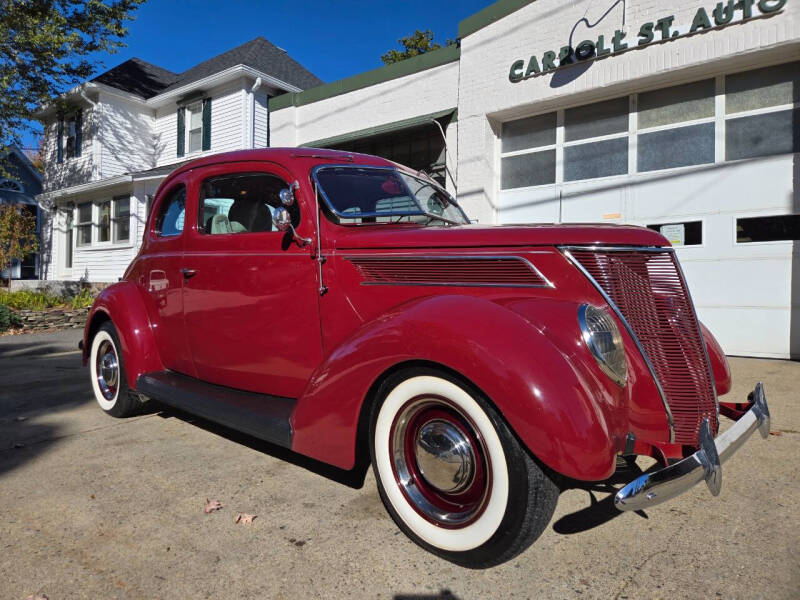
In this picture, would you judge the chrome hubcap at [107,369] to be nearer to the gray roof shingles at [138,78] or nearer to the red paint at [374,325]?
the red paint at [374,325]

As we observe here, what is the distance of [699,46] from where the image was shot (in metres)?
6.41

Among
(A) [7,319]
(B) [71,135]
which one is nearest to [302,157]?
(A) [7,319]

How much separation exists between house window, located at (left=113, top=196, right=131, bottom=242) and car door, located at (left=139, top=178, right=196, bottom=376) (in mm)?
12759

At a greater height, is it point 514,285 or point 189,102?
point 189,102

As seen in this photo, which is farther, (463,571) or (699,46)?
(699,46)

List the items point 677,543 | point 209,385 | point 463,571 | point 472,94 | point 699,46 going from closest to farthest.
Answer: point 463,571, point 677,543, point 209,385, point 699,46, point 472,94

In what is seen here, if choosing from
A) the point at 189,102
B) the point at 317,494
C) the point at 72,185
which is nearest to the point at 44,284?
the point at 72,185

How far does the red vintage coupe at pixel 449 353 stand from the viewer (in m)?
1.83

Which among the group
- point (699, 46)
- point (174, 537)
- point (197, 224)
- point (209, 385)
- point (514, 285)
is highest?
point (699, 46)

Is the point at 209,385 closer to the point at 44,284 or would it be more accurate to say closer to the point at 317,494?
the point at 317,494

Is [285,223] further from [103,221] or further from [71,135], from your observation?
[71,135]

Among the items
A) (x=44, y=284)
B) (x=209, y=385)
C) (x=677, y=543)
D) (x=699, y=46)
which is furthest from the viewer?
(x=44, y=284)

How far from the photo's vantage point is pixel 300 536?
223 centimetres

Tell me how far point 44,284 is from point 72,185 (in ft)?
13.1
